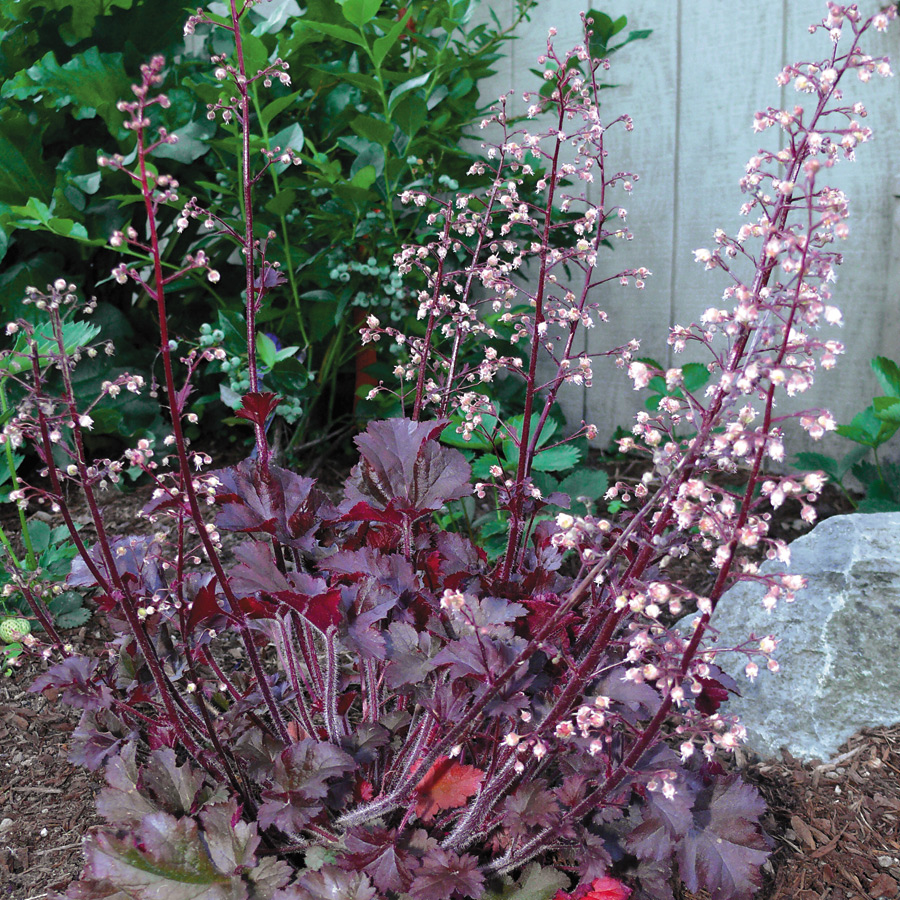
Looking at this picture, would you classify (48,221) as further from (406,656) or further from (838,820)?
(838,820)

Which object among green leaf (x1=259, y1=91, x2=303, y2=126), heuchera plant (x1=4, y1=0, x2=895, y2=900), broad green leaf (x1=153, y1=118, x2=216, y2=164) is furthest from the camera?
broad green leaf (x1=153, y1=118, x2=216, y2=164)

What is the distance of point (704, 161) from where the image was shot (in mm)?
2514

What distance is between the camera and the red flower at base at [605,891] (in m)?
0.94

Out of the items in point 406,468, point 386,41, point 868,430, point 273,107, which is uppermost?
point 386,41

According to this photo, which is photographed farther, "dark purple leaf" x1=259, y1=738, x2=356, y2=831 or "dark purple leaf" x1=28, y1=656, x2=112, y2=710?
"dark purple leaf" x1=28, y1=656, x2=112, y2=710

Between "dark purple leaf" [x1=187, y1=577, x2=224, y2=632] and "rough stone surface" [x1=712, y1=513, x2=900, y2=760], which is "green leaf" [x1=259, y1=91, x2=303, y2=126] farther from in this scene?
"rough stone surface" [x1=712, y1=513, x2=900, y2=760]

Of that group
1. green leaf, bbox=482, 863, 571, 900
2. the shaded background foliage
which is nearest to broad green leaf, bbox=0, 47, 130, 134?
the shaded background foliage

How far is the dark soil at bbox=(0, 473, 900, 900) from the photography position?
1.14 meters

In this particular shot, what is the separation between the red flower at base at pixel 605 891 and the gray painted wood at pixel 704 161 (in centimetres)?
184

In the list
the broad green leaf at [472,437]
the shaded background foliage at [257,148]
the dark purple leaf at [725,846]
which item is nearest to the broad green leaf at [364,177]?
the shaded background foliage at [257,148]

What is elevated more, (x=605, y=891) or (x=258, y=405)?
(x=258, y=405)

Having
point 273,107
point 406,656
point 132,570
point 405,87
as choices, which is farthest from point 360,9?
point 406,656

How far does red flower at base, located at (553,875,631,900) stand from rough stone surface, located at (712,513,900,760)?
1.87ft

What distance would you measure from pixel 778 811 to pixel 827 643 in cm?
38
